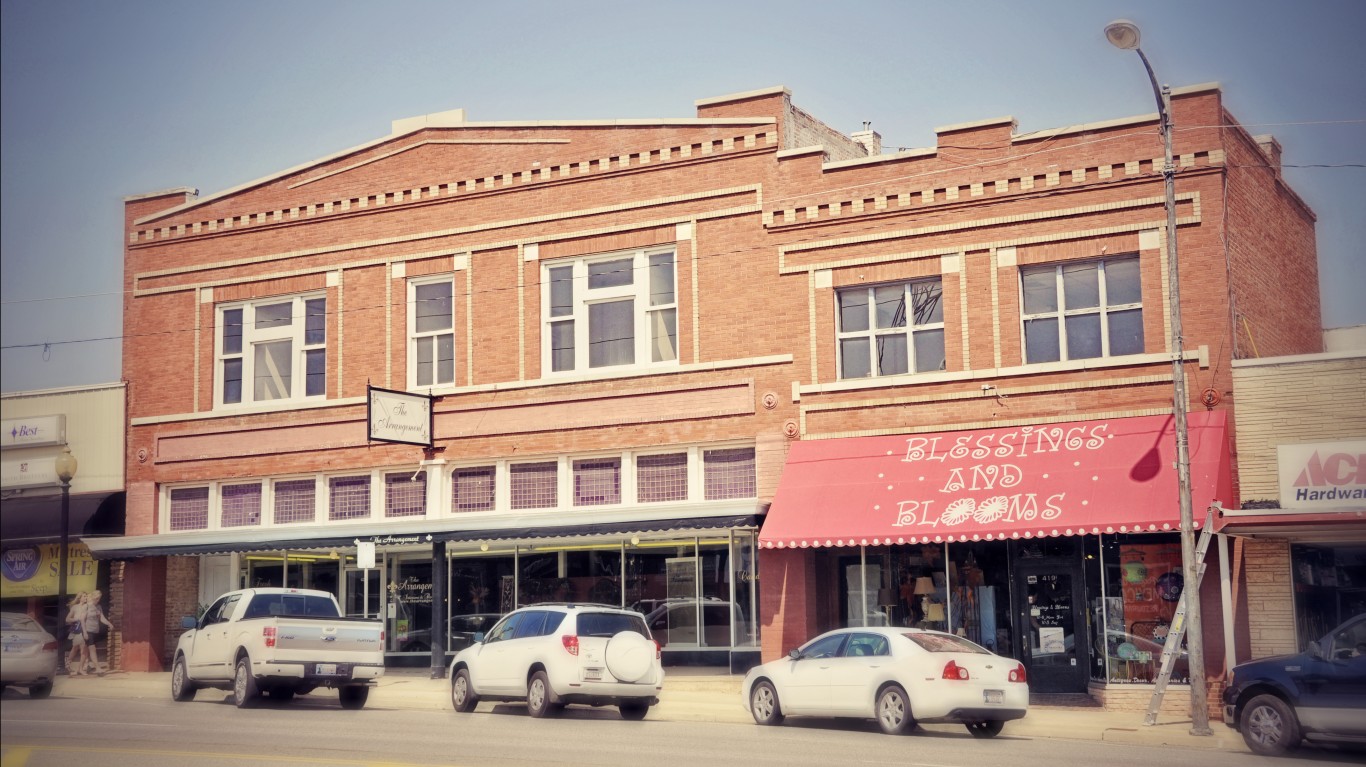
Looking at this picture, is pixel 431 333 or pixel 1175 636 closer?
pixel 1175 636

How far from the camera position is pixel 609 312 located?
1131 inches

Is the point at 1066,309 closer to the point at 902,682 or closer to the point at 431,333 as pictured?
the point at 902,682

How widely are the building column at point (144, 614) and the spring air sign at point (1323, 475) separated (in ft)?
77.5

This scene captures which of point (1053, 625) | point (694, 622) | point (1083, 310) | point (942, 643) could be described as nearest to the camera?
point (942, 643)

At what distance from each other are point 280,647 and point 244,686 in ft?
2.63

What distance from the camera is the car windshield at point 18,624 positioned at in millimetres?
5695

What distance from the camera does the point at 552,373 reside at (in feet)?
95.2

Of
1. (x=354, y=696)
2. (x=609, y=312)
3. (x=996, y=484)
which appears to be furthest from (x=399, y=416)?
(x=996, y=484)

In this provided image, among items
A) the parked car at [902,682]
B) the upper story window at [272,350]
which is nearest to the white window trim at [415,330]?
the upper story window at [272,350]

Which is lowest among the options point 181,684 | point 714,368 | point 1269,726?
point 1269,726

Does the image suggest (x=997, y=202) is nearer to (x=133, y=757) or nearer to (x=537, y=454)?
(x=537, y=454)

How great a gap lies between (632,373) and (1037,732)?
1151cm

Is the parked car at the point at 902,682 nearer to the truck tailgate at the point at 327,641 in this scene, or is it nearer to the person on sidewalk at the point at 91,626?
the truck tailgate at the point at 327,641

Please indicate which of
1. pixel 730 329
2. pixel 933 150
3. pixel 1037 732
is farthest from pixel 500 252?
pixel 1037 732
